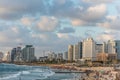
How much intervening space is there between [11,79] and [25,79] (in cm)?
325

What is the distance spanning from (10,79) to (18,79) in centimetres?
178

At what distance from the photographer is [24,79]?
78.4 meters

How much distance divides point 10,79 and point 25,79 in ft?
11.3

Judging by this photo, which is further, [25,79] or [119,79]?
[25,79]

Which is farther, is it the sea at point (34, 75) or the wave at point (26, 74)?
the wave at point (26, 74)

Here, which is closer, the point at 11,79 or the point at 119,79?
the point at 119,79

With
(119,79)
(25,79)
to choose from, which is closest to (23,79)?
(25,79)

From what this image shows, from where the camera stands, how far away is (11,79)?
77000mm

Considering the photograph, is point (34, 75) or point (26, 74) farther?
point (26, 74)

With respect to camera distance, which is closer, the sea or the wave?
the sea

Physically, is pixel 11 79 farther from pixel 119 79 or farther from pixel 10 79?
pixel 119 79

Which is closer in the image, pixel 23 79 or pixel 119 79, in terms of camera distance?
pixel 119 79

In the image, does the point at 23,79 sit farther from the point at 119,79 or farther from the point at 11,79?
the point at 119,79

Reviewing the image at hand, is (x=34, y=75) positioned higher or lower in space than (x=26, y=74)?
lower
